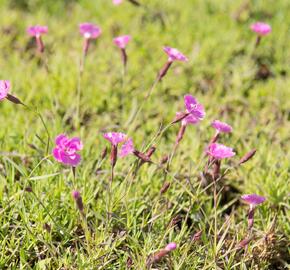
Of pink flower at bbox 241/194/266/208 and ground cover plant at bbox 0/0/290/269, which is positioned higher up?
pink flower at bbox 241/194/266/208

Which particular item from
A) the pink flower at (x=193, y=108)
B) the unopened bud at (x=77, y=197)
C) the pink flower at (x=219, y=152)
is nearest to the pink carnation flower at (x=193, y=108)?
the pink flower at (x=193, y=108)

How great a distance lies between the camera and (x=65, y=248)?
80.0 inches

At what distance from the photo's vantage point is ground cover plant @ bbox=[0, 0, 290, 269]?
1.94m

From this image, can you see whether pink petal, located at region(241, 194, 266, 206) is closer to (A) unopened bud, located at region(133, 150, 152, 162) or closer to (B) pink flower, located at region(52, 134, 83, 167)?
(A) unopened bud, located at region(133, 150, 152, 162)

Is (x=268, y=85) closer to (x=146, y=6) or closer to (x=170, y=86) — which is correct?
(x=170, y=86)

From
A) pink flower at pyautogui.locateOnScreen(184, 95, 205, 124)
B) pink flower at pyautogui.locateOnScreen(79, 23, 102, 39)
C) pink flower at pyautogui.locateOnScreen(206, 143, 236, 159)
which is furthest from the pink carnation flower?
pink flower at pyautogui.locateOnScreen(79, 23, 102, 39)

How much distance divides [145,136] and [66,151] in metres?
1.03

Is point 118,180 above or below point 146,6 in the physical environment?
below

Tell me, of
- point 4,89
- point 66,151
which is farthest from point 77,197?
point 4,89

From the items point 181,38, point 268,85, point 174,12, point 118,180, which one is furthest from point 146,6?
point 118,180

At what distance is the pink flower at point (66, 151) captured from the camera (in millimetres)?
1723

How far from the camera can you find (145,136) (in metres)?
2.76

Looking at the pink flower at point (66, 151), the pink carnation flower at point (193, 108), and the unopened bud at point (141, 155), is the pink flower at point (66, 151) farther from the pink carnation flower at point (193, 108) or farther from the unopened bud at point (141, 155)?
the pink carnation flower at point (193, 108)

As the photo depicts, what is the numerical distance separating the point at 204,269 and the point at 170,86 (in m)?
1.54
